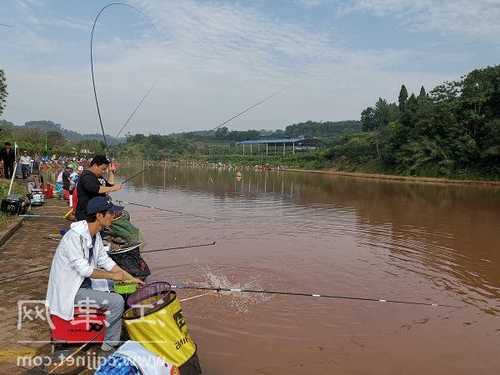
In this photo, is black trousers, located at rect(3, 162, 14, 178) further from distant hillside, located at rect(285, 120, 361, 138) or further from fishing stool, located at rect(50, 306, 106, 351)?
distant hillside, located at rect(285, 120, 361, 138)

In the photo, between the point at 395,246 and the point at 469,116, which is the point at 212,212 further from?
the point at 469,116

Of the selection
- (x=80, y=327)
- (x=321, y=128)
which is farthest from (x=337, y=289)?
(x=321, y=128)

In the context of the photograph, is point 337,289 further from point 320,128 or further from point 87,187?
point 320,128

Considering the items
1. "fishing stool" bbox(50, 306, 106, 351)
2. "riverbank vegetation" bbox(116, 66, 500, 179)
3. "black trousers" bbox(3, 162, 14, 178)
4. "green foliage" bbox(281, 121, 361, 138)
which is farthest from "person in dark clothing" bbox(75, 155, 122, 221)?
"green foliage" bbox(281, 121, 361, 138)

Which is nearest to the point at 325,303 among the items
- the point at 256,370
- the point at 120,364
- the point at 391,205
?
the point at 256,370

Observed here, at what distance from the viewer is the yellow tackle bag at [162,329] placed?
338cm

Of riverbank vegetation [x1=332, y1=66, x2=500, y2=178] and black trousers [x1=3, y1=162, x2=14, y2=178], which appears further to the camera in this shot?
riverbank vegetation [x1=332, y1=66, x2=500, y2=178]

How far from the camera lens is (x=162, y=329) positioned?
3406mm

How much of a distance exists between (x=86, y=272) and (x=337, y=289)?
5.06 metres

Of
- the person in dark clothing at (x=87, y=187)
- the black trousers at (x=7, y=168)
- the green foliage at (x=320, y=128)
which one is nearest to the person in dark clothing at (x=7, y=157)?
the black trousers at (x=7, y=168)

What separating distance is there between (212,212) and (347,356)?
11.8 metres

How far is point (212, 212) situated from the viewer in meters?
16.4

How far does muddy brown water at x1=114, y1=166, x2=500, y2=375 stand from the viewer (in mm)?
4969

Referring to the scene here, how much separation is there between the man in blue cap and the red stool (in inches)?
2.6
